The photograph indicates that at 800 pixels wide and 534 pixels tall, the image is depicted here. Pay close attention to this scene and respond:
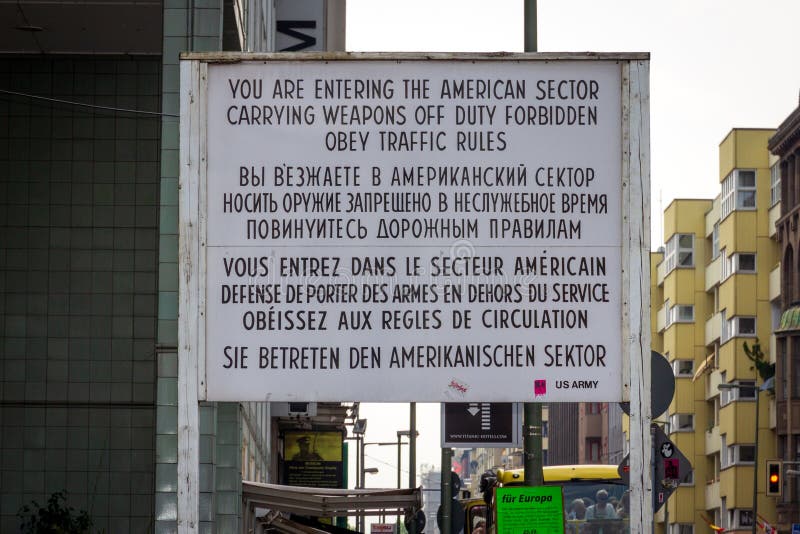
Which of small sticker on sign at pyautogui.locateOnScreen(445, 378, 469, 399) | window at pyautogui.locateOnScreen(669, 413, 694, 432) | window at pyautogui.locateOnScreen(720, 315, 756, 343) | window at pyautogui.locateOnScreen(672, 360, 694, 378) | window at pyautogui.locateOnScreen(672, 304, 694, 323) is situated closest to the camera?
small sticker on sign at pyautogui.locateOnScreen(445, 378, 469, 399)

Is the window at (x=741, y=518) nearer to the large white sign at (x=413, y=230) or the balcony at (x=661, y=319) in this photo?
the balcony at (x=661, y=319)

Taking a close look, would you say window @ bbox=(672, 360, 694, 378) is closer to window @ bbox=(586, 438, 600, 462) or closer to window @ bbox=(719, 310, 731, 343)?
window @ bbox=(719, 310, 731, 343)

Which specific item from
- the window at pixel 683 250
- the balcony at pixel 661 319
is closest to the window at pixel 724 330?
the window at pixel 683 250

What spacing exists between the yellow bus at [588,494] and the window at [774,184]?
6426cm

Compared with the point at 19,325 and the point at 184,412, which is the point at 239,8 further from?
the point at 184,412

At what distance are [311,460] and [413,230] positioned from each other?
36.4 metres

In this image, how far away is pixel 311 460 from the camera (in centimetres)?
4497

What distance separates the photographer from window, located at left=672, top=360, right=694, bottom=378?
101000mm

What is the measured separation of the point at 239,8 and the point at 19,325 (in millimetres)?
4461

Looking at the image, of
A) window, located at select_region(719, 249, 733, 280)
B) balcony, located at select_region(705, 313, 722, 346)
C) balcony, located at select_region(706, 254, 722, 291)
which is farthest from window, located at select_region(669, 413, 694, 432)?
window, located at select_region(719, 249, 733, 280)

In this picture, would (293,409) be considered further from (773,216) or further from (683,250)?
(683,250)

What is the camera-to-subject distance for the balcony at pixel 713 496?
9331cm

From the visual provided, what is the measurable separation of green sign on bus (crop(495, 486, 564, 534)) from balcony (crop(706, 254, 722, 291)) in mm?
86687

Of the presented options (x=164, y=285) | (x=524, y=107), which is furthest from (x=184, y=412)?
(x=164, y=285)
